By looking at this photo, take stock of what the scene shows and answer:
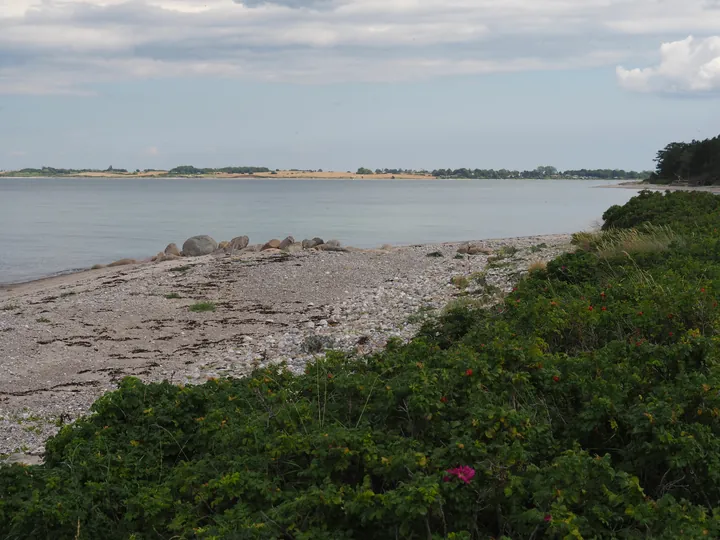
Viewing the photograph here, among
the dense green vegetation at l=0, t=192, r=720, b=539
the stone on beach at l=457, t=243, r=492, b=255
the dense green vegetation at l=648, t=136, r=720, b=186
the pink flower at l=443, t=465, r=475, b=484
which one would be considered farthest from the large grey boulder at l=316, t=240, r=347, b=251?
the dense green vegetation at l=648, t=136, r=720, b=186

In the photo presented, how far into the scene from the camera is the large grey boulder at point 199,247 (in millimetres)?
35594

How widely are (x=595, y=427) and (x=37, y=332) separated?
14.1m

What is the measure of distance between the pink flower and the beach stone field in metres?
4.18

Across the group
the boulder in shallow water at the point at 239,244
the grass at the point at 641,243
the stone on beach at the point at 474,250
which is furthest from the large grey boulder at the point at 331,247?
the grass at the point at 641,243

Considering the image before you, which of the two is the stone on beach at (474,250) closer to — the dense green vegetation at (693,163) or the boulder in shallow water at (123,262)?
the boulder in shallow water at (123,262)

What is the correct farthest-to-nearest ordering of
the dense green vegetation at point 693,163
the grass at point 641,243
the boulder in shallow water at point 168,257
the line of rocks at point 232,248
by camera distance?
the dense green vegetation at point 693,163 < the boulder in shallow water at point 168,257 < the line of rocks at point 232,248 < the grass at point 641,243

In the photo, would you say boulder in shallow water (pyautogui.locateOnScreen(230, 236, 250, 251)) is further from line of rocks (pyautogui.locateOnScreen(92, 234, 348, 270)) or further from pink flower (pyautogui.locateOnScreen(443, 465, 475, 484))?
pink flower (pyautogui.locateOnScreen(443, 465, 475, 484))

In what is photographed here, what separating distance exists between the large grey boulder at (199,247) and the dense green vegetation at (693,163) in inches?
2694

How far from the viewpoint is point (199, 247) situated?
3575cm

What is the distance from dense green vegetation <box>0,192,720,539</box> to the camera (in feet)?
13.6

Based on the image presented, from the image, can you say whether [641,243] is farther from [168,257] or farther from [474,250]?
[168,257]

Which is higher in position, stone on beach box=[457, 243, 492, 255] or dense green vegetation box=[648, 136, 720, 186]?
dense green vegetation box=[648, 136, 720, 186]

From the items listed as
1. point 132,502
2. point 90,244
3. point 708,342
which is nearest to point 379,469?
point 132,502

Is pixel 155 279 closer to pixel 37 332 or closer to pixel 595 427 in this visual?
pixel 37 332
